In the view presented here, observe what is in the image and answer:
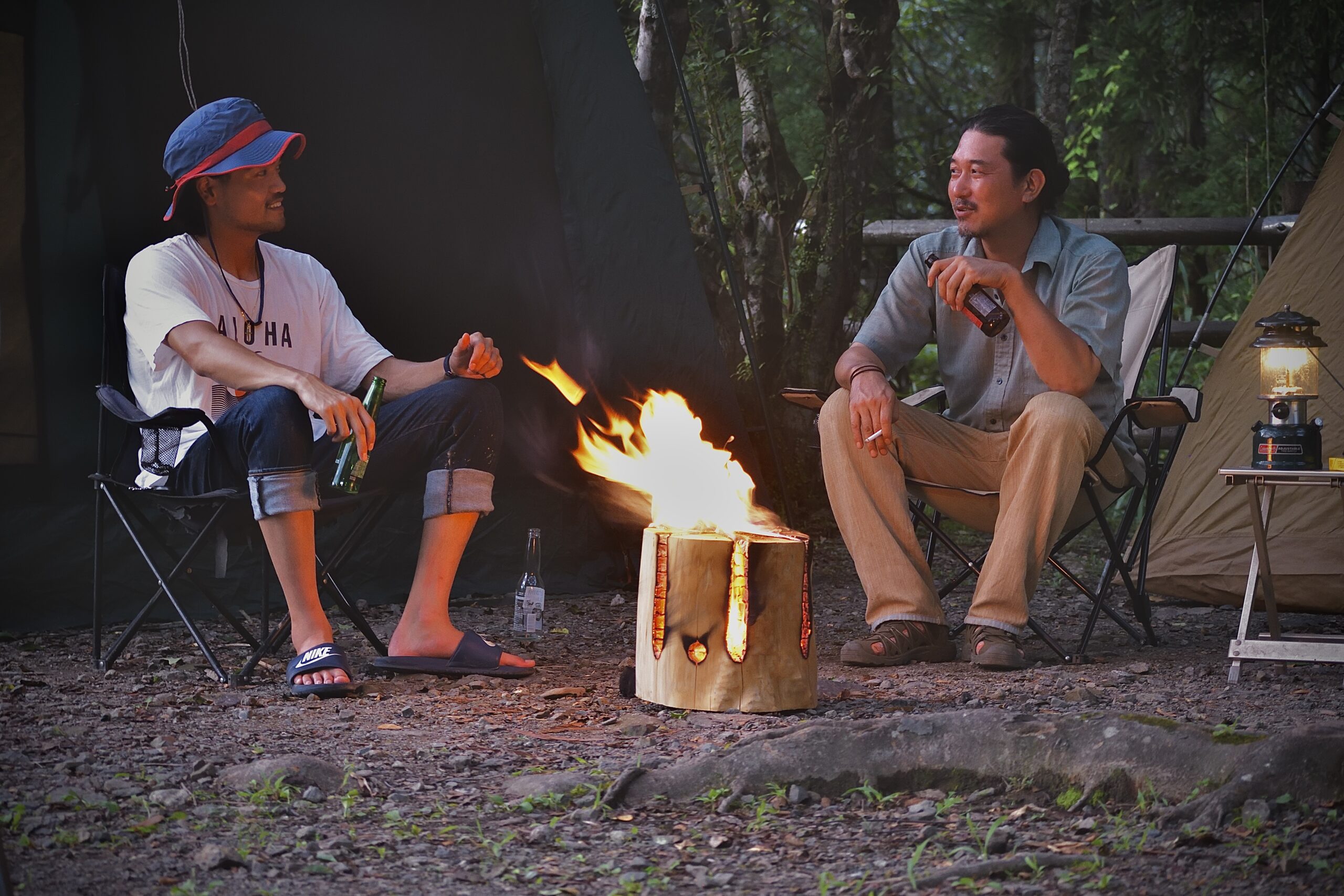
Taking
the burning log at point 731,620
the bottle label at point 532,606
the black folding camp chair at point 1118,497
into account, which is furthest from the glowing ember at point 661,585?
the bottle label at point 532,606

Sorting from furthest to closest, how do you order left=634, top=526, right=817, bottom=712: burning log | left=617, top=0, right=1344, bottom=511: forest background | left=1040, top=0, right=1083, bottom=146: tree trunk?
left=1040, top=0, right=1083, bottom=146: tree trunk, left=617, top=0, right=1344, bottom=511: forest background, left=634, top=526, right=817, bottom=712: burning log

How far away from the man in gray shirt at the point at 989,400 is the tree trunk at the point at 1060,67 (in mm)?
4361

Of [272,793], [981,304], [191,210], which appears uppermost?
[191,210]

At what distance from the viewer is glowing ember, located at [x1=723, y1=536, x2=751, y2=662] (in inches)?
92.2

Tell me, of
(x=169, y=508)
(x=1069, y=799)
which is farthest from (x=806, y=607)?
(x=169, y=508)

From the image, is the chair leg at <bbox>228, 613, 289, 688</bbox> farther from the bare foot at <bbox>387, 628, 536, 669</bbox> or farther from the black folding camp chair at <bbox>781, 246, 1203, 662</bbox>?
the black folding camp chair at <bbox>781, 246, 1203, 662</bbox>

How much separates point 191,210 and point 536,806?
1.67 metres

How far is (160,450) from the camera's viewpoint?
274 centimetres

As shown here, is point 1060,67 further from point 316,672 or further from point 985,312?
point 316,672

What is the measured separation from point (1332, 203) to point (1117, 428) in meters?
1.50

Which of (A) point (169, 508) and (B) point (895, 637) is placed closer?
(A) point (169, 508)

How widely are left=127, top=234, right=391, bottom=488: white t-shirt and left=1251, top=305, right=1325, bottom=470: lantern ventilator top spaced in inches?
79.4

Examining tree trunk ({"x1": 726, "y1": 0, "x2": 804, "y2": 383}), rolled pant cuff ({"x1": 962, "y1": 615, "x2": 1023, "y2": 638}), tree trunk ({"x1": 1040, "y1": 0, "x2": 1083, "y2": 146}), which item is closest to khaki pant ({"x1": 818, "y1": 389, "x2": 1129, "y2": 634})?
rolled pant cuff ({"x1": 962, "y1": 615, "x2": 1023, "y2": 638})

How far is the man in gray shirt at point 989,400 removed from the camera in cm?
280
